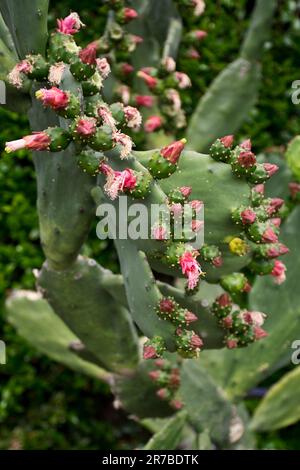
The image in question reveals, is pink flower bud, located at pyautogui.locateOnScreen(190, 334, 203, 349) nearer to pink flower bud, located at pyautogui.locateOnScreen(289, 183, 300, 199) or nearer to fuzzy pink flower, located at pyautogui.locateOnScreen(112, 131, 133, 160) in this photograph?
fuzzy pink flower, located at pyautogui.locateOnScreen(112, 131, 133, 160)

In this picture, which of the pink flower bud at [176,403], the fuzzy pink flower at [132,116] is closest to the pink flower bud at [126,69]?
the fuzzy pink flower at [132,116]

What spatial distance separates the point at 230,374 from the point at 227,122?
0.81 m

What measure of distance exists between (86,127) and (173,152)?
167mm

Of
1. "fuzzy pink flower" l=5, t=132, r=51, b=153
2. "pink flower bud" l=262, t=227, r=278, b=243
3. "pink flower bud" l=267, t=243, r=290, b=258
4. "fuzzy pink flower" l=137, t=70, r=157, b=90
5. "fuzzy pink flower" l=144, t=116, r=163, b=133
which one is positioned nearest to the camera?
"fuzzy pink flower" l=5, t=132, r=51, b=153

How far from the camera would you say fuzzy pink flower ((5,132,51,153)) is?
1.31 m

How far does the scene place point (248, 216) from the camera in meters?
1.40

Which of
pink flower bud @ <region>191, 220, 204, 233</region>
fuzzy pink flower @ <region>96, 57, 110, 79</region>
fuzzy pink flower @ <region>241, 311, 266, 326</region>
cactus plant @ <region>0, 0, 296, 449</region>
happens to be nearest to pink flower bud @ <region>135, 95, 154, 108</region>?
cactus plant @ <region>0, 0, 296, 449</region>

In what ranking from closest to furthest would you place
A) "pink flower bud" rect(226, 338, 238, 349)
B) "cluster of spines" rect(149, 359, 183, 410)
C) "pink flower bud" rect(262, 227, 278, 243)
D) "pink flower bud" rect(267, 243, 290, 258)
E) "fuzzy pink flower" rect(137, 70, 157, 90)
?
"pink flower bud" rect(262, 227, 278, 243) < "pink flower bud" rect(267, 243, 290, 258) < "pink flower bud" rect(226, 338, 238, 349) < "cluster of spines" rect(149, 359, 183, 410) < "fuzzy pink flower" rect(137, 70, 157, 90)

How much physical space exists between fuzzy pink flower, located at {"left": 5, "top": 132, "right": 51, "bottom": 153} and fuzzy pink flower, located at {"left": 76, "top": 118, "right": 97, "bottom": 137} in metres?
0.06

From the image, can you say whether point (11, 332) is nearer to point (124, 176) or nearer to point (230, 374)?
point (230, 374)

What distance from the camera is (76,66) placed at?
4.57 feet

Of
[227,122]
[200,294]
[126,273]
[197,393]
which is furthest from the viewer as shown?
[227,122]

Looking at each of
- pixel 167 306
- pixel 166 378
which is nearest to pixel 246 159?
pixel 167 306

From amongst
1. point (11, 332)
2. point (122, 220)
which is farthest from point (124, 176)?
point (11, 332)
